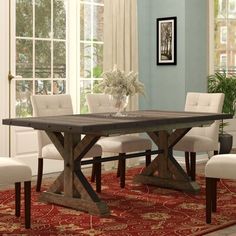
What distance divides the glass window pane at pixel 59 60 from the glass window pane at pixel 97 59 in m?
0.49

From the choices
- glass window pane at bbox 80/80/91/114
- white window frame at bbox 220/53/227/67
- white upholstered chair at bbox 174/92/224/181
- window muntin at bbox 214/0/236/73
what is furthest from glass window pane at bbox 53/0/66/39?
white window frame at bbox 220/53/227/67

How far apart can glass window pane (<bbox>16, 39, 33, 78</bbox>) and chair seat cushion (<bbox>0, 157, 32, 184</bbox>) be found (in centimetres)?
246

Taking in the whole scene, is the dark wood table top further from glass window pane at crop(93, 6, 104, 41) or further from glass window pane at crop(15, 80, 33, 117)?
glass window pane at crop(93, 6, 104, 41)

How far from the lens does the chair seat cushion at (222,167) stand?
13.8ft

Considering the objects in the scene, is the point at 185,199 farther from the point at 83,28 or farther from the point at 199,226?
the point at 83,28

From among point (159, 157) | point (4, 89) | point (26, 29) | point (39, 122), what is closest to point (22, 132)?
point (4, 89)

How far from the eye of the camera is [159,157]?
5.69 m

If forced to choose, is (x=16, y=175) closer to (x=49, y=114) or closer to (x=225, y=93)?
(x=49, y=114)

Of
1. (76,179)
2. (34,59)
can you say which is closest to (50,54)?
(34,59)

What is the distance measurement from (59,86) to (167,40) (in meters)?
1.61

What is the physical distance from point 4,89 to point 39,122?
1934 mm

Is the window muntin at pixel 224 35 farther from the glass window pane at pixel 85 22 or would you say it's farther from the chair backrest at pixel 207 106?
the chair backrest at pixel 207 106

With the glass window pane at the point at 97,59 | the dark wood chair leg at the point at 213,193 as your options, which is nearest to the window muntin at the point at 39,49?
the glass window pane at the point at 97,59

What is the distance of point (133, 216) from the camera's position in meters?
4.52
